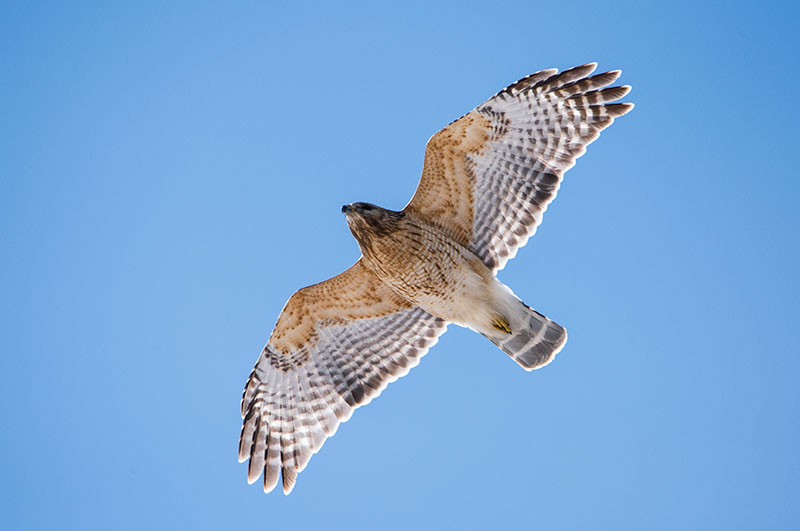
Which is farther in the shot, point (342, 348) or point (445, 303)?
point (342, 348)

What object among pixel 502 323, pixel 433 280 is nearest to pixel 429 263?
pixel 433 280

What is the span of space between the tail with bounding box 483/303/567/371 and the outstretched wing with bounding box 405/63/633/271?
630 millimetres

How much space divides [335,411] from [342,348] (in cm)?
69

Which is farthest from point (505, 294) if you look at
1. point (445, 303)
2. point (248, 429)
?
point (248, 429)

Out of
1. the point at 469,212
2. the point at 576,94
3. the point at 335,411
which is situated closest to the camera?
the point at 576,94

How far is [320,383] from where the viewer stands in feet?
27.4

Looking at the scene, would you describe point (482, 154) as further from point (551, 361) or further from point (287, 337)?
point (287, 337)

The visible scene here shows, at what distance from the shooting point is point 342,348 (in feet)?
27.4

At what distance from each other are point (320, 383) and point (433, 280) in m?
1.83

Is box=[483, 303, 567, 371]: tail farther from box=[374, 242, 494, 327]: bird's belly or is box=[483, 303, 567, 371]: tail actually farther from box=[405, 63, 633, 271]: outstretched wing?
box=[405, 63, 633, 271]: outstretched wing

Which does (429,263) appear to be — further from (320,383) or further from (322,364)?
(320,383)

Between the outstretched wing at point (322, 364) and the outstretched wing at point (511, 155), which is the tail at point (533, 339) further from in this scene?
the outstretched wing at point (322, 364)

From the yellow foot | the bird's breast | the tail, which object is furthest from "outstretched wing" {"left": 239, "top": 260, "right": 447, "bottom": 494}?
the tail

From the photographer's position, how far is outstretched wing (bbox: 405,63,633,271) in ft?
23.4
